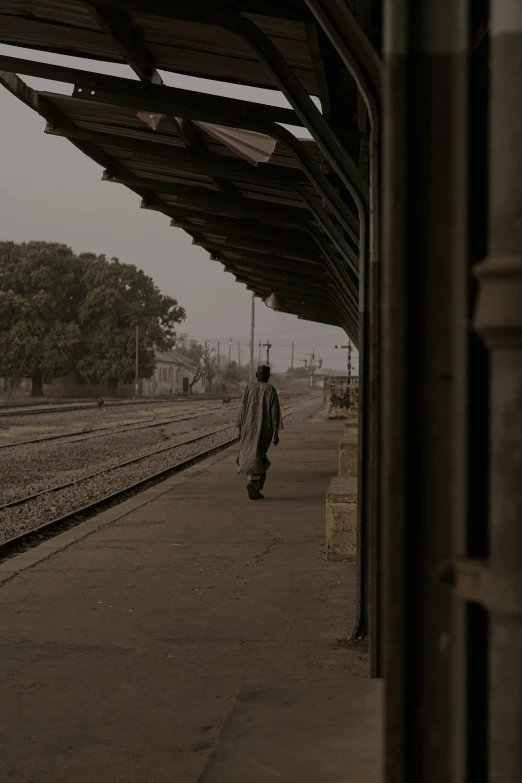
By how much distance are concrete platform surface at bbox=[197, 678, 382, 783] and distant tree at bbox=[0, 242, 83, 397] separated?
65903mm

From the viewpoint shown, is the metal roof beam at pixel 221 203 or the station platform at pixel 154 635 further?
the metal roof beam at pixel 221 203

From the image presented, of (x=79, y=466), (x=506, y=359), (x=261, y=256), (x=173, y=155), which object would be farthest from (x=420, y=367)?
(x=79, y=466)

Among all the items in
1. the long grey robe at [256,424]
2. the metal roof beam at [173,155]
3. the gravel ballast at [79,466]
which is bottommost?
the gravel ballast at [79,466]

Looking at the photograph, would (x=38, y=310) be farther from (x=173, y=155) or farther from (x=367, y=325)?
(x=367, y=325)

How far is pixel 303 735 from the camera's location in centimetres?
244

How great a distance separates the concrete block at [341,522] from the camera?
25.6ft

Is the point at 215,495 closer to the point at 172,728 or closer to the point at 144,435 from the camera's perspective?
the point at 172,728

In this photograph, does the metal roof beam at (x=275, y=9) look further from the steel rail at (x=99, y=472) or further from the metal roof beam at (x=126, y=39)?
the steel rail at (x=99, y=472)

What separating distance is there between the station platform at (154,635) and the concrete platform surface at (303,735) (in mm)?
199

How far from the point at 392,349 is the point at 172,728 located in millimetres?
3153

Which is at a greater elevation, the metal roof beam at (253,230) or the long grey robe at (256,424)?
the metal roof beam at (253,230)

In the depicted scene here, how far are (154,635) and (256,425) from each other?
21.1ft

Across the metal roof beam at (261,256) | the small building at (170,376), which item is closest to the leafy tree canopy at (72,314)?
the small building at (170,376)

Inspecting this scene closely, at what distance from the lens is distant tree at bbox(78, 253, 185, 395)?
73688 mm
